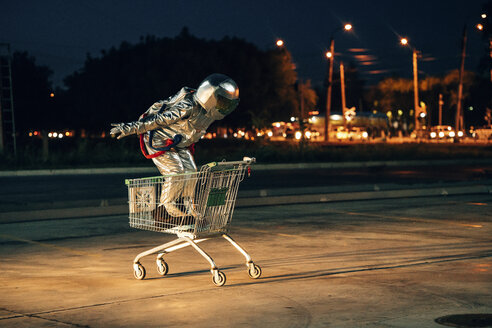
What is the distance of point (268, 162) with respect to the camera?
3378 cm

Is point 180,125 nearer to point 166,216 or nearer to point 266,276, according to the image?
point 166,216

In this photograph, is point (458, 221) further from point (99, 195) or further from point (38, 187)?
point (38, 187)

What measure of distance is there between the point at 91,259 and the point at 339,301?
12.6 ft

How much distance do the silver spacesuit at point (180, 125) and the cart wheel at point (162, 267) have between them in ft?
2.04

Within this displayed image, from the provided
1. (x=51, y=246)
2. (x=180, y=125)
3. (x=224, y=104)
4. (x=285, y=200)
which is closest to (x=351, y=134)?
(x=285, y=200)

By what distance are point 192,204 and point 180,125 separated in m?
1.05

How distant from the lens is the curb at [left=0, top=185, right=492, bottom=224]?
13953mm

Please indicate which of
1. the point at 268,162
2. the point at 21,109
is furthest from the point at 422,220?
the point at 21,109

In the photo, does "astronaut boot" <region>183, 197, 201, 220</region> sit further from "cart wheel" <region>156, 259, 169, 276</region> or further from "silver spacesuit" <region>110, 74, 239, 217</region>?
"cart wheel" <region>156, 259, 169, 276</region>

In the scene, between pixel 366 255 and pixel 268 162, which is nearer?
pixel 366 255

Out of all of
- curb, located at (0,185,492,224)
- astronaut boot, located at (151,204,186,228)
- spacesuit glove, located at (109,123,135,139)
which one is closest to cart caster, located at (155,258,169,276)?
astronaut boot, located at (151,204,186,228)

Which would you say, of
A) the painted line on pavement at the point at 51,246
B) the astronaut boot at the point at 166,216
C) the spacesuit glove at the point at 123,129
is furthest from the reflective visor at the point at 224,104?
the painted line on pavement at the point at 51,246

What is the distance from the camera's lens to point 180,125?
8219 mm

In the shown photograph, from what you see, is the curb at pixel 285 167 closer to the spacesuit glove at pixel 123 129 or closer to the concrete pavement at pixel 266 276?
the concrete pavement at pixel 266 276
